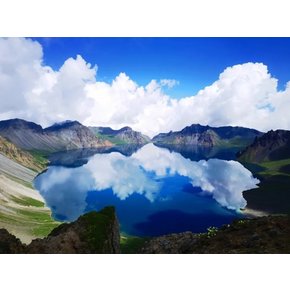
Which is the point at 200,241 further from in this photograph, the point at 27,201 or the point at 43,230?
the point at 27,201

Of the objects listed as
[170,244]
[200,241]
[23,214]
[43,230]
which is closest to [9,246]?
[200,241]

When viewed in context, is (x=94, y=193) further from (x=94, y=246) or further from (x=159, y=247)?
(x=94, y=246)

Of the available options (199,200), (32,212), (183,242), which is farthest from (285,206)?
(183,242)

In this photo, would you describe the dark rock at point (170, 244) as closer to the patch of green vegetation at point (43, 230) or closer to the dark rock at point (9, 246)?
the dark rock at point (9, 246)

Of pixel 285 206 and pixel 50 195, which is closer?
pixel 285 206

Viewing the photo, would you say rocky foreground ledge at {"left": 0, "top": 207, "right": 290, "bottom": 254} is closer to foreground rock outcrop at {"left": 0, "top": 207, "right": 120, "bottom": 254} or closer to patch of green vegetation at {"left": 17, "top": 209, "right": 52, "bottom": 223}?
foreground rock outcrop at {"left": 0, "top": 207, "right": 120, "bottom": 254}
